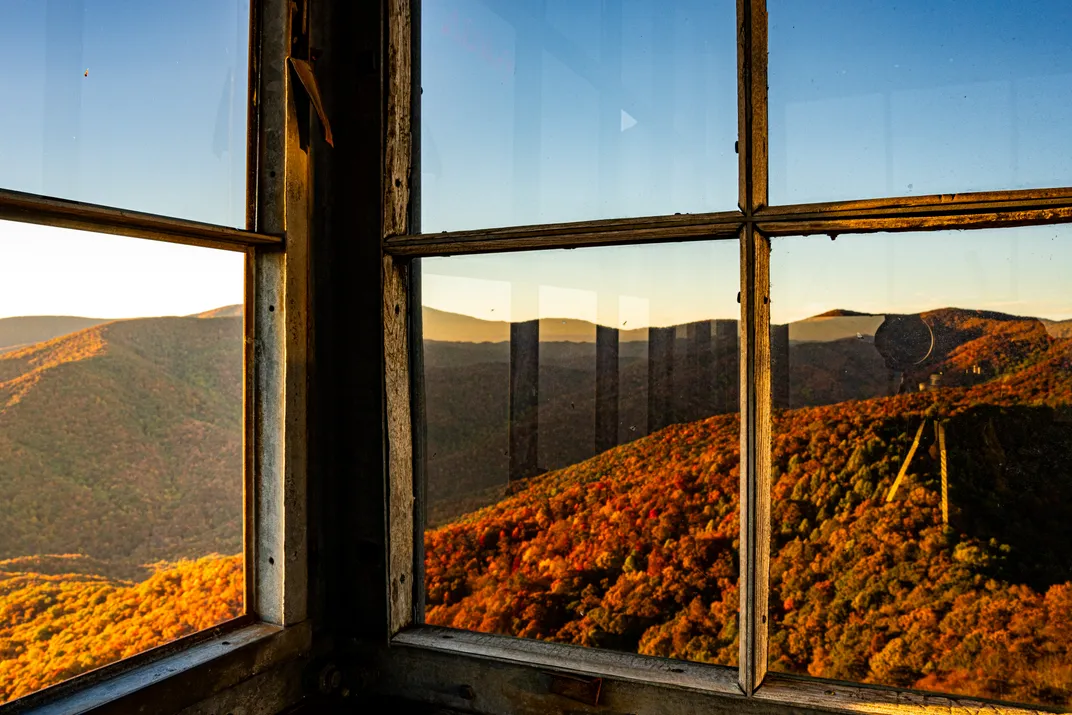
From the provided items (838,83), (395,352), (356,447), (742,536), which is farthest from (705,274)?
(356,447)

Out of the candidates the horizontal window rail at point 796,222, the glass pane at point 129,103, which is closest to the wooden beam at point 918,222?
the horizontal window rail at point 796,222

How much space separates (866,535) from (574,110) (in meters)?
1.17

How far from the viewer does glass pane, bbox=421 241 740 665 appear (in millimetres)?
1664

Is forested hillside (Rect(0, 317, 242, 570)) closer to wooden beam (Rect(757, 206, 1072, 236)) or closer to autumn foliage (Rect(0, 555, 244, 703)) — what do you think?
autumn foliage (Rect(0, 555, 244, 703))

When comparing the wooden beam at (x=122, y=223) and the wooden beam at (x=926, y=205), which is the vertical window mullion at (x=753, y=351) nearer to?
the wooden beam at (x=926, y=205)

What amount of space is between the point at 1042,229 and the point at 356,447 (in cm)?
165

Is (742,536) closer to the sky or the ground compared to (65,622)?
closer to the sky

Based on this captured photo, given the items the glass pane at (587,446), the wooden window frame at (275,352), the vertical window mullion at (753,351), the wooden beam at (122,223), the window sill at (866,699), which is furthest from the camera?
the wooden window frame at (275,352)

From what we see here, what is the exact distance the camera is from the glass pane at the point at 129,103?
136 centimetres

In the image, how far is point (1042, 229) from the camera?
4.58 feet

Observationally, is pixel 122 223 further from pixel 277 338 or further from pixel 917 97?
pixel 917 97

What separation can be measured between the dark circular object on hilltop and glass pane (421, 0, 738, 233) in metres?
0.42

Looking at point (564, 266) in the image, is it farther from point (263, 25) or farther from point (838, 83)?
point (263, 25)

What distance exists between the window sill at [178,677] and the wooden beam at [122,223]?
3.01 ft
